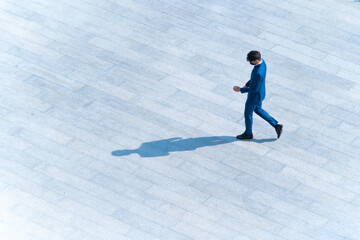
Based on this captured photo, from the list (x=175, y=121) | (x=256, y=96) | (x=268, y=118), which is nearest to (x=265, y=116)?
(x=268, y=118)

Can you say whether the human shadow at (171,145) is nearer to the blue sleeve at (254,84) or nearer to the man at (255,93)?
the man at (255,93)

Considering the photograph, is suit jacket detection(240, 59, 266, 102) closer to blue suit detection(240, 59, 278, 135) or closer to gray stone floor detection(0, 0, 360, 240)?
blue suit detection(240, 59, 278, 135)

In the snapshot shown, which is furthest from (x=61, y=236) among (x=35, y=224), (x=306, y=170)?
(x=306, y=170)

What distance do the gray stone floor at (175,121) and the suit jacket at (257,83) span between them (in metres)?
0.92

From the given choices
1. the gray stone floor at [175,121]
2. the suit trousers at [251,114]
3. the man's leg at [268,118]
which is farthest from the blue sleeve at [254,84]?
the gray stone floor at [175,121]

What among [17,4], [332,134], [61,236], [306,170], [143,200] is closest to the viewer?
[61,236]

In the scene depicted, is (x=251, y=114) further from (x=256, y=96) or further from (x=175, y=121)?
(x=175, y=121)

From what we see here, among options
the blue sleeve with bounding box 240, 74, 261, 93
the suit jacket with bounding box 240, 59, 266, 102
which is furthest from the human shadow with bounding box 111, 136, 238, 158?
the blue sleeve with bounding box 240, 74, 261, 93

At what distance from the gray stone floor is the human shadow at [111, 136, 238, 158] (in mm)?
22

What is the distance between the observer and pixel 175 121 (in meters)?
11.5

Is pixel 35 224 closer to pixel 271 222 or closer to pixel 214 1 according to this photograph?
pixel 271 222

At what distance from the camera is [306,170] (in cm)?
1077

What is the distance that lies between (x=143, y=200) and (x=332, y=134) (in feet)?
11.3

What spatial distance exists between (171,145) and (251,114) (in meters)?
1.34
